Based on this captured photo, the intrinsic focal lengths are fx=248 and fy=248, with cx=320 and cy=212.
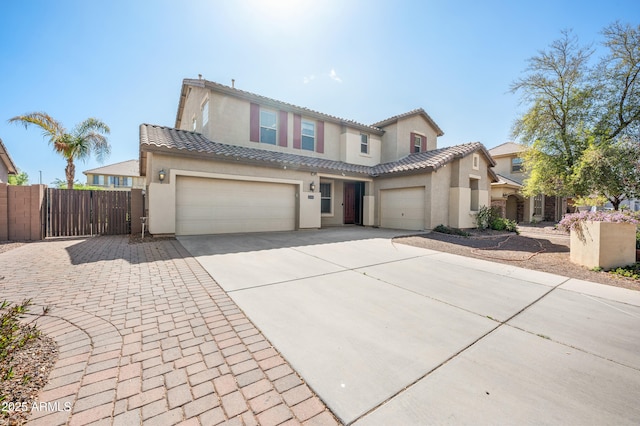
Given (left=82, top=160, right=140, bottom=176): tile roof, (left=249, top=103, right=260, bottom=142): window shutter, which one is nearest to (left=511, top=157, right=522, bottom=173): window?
(left=249, top=103, right=260, bottom=142): window shutter

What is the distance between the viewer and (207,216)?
971cm

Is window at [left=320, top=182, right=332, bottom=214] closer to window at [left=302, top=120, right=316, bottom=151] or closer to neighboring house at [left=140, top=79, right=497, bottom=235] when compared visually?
neighboring house at [left=140, top=79, right=497, bottom=235]

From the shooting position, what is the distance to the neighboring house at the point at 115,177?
36.3 m

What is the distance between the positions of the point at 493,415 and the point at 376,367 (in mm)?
839

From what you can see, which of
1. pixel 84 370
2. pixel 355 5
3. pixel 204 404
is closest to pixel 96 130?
pixel 355 5

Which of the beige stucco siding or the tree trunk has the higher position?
the beige stucco siding

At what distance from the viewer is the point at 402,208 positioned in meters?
13.3

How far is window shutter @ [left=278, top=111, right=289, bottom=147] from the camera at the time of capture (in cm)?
1249

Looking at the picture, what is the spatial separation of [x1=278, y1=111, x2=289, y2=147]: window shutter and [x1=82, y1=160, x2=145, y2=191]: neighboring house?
33546mm

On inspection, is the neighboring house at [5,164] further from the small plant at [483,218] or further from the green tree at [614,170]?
the green tree at [614,170]

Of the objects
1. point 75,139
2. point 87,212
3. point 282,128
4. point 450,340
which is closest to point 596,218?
point 450,340

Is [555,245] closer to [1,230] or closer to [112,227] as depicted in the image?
[112,227]

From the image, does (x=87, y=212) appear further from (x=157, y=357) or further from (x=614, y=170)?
(x=614, y=170)

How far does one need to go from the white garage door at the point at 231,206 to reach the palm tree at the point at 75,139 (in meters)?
11.5
